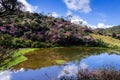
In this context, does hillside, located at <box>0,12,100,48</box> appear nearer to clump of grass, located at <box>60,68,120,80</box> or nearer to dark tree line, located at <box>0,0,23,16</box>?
clump of grass, located at <box>60,68,120,80</box>

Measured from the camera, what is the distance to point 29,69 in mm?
26844

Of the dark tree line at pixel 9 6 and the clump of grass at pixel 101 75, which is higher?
the dark tree line at pixel 9 6

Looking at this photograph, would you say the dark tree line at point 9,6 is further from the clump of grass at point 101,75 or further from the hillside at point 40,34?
the hillside at point 40,34

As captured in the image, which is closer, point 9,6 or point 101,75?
point 9,6

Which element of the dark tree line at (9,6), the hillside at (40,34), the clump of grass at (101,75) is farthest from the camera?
the hillside at (40,34)

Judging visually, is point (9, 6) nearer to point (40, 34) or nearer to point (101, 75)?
point (101, 75)

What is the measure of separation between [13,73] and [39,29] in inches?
1365

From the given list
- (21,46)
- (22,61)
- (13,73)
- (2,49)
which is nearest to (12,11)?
(2,49)

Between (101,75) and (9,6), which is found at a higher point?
(9,6)

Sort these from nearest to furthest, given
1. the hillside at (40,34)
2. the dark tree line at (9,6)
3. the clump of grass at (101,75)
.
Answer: the dark tree line at (9,6), the clump of grass at (101,75), the hillside at (40,34)

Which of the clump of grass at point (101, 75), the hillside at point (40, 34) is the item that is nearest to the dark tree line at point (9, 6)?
the clump of grass at point (101, 75)

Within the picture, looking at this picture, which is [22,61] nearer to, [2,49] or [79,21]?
[2,49]

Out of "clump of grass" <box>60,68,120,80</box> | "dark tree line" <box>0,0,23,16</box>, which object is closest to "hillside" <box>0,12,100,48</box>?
"clump of grass" <box>60,68,120,80</box>

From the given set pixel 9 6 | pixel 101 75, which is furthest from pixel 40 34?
pixel 9 6
